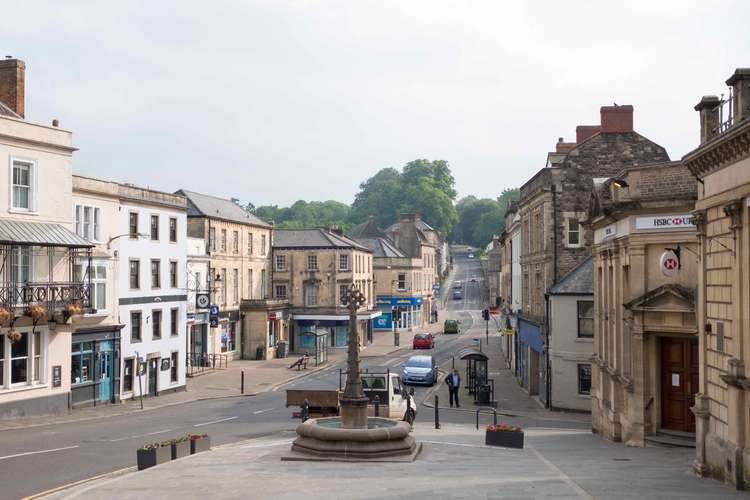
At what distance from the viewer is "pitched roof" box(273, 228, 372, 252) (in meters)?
72.5

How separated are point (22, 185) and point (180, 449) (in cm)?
1512

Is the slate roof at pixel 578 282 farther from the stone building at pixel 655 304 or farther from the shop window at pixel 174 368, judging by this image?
the shop window at pixel 174 368

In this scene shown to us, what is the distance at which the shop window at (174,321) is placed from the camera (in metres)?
45.8

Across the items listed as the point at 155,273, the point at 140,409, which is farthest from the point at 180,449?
the point at 155,273

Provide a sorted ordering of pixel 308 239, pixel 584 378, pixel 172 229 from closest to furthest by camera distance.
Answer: pixel 584 378 → pixel 172 229 → pixel 308 239

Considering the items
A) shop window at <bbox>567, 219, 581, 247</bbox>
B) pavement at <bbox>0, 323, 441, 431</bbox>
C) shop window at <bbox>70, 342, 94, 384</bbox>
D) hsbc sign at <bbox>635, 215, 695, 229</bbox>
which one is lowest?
pavement at <bbox>0, 323, 441, 431</bbox>

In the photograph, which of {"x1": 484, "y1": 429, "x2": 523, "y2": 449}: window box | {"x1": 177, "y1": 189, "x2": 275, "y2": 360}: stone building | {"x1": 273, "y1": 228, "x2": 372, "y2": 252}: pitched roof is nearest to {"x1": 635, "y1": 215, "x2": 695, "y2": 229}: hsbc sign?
{"x1": 484, "y1": 429, "x2": 523, "y2": 449}: window box

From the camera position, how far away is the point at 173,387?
147 ft

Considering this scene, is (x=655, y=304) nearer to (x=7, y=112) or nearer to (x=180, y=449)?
(x=180, y=449)

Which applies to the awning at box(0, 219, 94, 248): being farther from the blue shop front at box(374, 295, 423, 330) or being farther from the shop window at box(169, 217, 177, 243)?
the blue shop front at box(374, 295, 423, 330)

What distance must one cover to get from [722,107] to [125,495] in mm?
15069

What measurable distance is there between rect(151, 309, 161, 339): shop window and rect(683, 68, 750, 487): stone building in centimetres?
2953

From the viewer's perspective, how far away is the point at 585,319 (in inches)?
1549

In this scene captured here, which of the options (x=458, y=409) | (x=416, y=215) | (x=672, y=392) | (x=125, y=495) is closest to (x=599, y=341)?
(x=672, y=392)
